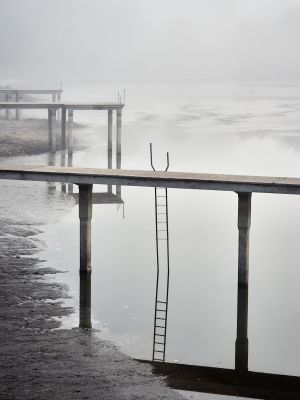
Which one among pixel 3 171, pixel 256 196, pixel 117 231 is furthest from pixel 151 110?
pixel 3 171

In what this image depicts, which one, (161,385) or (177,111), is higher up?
(177,111)

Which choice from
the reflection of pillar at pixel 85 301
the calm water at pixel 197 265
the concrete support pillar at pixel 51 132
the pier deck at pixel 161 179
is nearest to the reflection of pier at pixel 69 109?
the concrete support pillar at pixel 51 132

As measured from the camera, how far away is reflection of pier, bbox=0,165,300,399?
53.9 feet

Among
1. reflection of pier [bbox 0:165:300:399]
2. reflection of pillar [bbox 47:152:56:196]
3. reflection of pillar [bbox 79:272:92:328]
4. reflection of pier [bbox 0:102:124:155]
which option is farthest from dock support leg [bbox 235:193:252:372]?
reflection of pier [bbox 0:102:124:155]

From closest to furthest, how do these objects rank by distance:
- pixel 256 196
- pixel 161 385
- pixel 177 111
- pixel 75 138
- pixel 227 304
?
pixel 161 385
pixel 227 304
pixel 256 196
pixel 75 138
pixel 177 111

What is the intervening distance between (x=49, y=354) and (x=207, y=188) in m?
5.71

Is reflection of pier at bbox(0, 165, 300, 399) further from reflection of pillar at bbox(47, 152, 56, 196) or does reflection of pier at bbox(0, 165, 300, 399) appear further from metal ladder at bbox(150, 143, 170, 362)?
reflection of pillar at bbox(47, 152, 56, 196)

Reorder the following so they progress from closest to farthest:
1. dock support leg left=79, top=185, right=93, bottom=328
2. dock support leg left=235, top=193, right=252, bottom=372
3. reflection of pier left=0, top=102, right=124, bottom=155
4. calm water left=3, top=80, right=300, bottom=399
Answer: calm water left=3, top=80, right=300, bottom=399 → dock support leg left=235, top=193, right=252, bottom=372 → dock support leg left=79, top=185, right=93, bottom=328 → reflection of pier left=0, top=102, right=124, bottom=155

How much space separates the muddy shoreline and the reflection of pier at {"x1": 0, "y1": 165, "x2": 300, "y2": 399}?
26.4 inches

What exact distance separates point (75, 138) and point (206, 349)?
41.6 metres

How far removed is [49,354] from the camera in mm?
16828

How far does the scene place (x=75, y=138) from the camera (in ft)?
193

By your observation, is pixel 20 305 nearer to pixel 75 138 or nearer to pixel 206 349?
pixel 206 349

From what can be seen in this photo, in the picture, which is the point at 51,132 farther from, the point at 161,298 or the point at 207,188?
the point at 207,188
